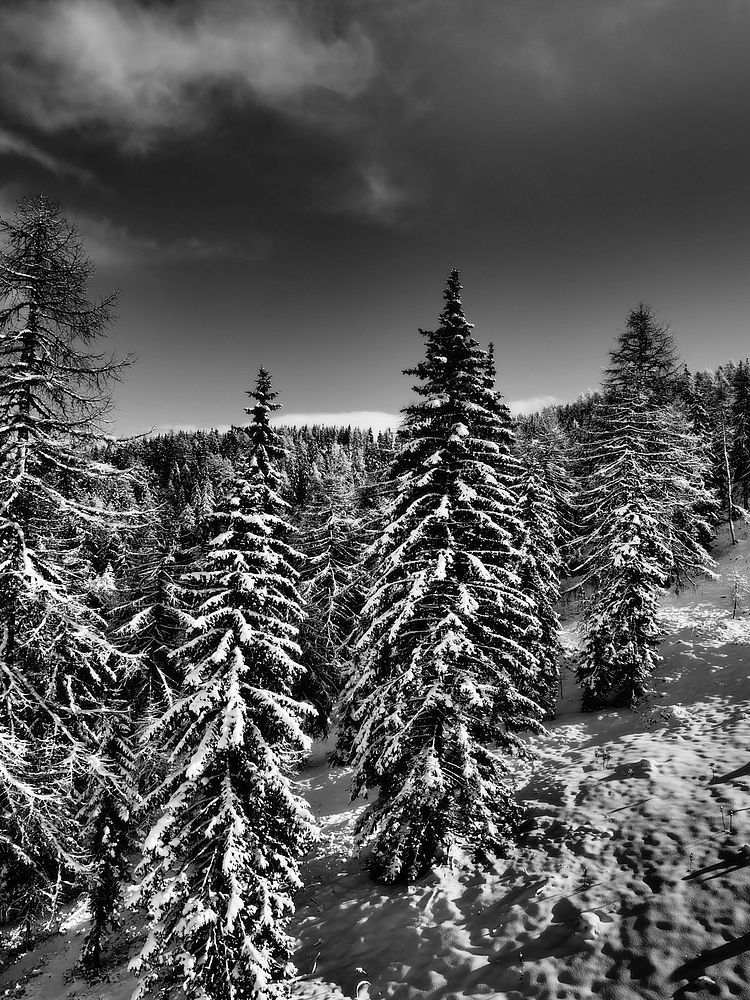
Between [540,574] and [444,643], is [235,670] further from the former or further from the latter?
[540,574]

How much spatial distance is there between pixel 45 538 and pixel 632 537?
1910cm

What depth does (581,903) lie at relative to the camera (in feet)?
28.7

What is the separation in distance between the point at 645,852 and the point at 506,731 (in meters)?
3.50

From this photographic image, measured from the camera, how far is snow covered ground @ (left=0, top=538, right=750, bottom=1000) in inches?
285

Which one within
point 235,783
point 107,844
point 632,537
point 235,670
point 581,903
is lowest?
point 107,844

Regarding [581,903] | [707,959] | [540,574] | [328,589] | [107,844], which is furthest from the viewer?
[328,589]

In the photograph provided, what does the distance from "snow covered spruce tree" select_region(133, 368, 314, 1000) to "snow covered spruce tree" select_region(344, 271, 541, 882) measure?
7.46 ft

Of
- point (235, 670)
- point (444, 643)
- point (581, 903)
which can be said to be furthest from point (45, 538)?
point (581, 903)

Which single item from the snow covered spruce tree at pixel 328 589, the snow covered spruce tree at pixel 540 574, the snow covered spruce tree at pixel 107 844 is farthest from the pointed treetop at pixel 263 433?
the snow covered spruce tree at pixel 328 589

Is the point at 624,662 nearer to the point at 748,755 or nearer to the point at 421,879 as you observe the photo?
the point at 748,755

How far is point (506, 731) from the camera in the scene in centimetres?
1196

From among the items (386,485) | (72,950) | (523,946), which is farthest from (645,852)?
(72,950)

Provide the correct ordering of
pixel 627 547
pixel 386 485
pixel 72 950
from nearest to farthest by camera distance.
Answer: pixel 386 485
pixel 72 950
pixel 627 547

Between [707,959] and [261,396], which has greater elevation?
[261,396]
